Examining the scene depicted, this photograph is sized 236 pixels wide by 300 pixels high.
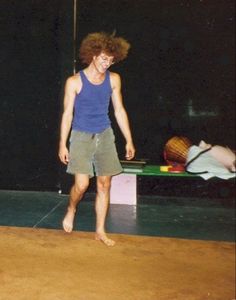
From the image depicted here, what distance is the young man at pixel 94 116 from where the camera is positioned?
431 cm

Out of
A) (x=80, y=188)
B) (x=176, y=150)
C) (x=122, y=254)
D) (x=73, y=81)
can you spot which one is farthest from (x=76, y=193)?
(x=176, y=150)

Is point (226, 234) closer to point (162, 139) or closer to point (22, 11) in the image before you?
point (162, 139)

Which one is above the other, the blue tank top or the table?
the blue tank top

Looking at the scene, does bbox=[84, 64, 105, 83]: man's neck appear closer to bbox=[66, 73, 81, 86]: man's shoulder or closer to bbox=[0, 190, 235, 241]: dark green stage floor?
bbox=[66, 73, 81, 86]: man's shoulder

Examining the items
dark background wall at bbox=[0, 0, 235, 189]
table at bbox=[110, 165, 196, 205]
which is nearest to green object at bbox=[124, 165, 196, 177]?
table at bbox=[110, 165, 196, 205]

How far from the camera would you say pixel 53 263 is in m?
3.97

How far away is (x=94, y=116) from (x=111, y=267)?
149cm

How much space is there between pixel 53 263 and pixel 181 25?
3.90 metres

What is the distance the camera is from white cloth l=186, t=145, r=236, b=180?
543 centimetres

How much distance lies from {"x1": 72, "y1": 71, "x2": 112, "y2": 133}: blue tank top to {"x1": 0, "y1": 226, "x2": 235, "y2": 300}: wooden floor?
1.22 m

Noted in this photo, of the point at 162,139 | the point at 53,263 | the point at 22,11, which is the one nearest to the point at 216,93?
the point at 162,139

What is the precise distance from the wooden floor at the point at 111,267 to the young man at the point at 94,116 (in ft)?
1.26

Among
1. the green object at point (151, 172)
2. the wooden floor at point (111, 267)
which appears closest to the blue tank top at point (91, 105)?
the wooden floor at point (111, 267)

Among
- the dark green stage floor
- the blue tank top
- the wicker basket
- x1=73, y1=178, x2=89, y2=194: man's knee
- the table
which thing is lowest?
the dark green stage floor
